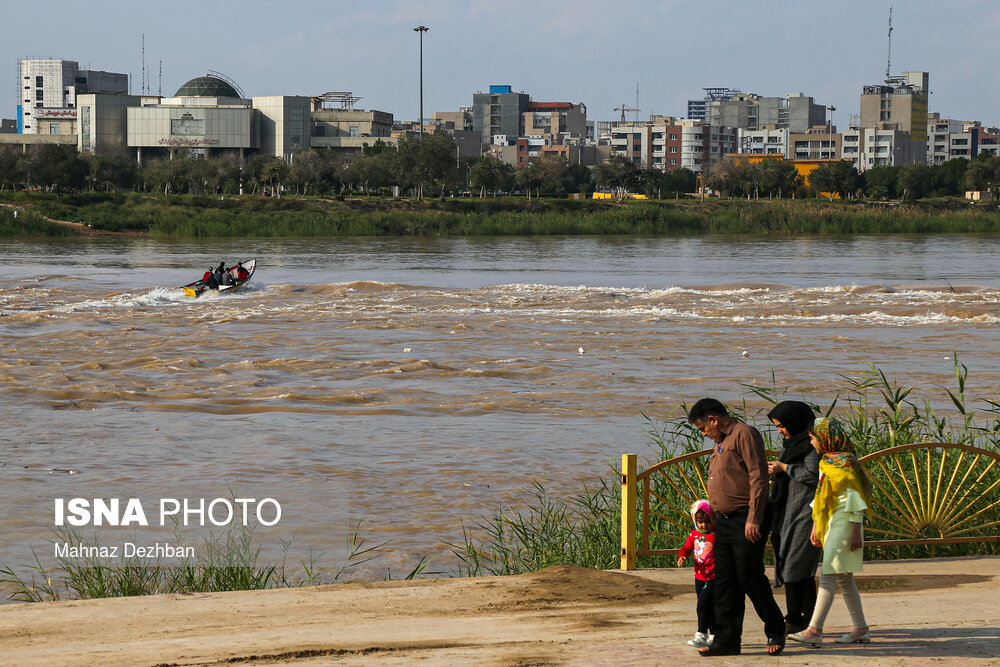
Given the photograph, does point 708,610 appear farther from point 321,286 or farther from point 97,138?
point 97,138

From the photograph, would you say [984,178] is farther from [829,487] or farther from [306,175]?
[829,487]

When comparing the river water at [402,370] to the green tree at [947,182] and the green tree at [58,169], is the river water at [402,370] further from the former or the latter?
the green tree at [947,182]

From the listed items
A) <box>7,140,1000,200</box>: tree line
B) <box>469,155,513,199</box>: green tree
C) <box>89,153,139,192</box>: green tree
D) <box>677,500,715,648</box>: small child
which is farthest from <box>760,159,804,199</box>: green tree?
<box>677,500,715,648</box>: small child

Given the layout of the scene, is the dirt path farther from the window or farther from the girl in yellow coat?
the window

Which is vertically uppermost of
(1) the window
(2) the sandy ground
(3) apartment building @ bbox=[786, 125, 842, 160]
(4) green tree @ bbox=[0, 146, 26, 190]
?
(3) apartment building @ bbox=[786, 125, 842, 160]

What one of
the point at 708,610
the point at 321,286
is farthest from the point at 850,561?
the point at 321,286

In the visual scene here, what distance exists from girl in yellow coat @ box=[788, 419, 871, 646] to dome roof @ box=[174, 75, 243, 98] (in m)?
150

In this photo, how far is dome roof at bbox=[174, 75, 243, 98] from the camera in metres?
149

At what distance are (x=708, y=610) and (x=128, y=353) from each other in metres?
17.7

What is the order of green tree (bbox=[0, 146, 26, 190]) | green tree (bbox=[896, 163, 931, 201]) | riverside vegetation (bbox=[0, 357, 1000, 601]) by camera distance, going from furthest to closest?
green tree (bbox=[896, 163, 931, 201]) → green tree (bbox=[0, 146, 26, 190]) → riverside vegetation (bbox=[0, 357, 1000, 601])

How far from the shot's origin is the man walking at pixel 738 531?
6.06m

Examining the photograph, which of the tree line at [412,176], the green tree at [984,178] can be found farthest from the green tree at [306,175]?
the green tree at [984,178]

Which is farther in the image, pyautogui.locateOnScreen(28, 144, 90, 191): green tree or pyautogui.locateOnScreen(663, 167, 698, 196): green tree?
pyautogui.locateOnScreen(663, 167, 698, 196): green tree

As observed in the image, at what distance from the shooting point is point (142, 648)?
621cm
